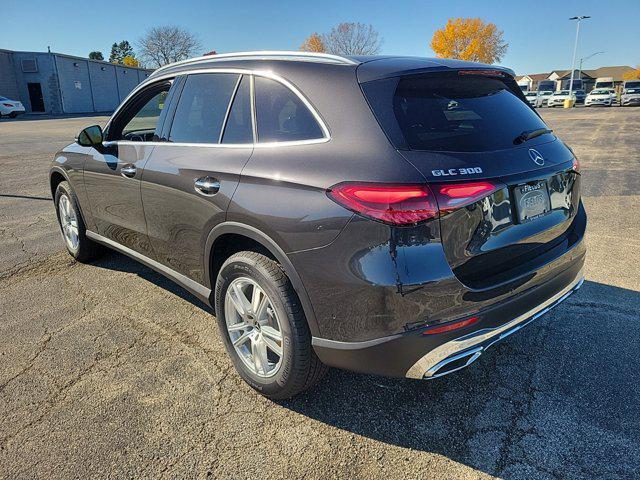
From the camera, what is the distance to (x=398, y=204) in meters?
2.03

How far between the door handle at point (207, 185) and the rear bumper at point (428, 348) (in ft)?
3.41

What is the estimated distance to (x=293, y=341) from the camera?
2414mm

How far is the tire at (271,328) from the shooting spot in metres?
2.41

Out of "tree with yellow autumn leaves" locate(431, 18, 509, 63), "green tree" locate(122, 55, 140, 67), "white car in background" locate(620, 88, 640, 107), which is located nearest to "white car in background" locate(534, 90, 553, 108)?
"white car in background" locate(620, 88, 640, 107)

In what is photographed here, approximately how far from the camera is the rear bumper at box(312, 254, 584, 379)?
2111 mm

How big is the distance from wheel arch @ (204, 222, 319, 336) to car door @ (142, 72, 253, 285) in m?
0.06

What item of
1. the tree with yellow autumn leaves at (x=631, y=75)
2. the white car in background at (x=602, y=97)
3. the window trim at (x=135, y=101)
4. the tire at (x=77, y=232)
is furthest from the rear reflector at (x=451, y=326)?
the tree with yellow autumn leaves at (x=631, y=75)

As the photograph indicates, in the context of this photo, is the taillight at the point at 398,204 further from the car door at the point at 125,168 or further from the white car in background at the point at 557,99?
the white car in background at the point at 557,99

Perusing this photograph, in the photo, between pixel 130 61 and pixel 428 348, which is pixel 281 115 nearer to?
pixel 428 348

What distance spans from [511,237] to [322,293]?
3.12 feet

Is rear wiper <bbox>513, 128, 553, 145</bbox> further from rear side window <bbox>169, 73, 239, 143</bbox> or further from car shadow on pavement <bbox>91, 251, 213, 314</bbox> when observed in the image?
car shadow on pavement <bbox>91, 251, 213, 314</bbox>

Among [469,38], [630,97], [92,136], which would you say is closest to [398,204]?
[92,136]

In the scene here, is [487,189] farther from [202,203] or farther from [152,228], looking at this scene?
Answer: [152,228]

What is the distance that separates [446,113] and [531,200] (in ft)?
1.98
